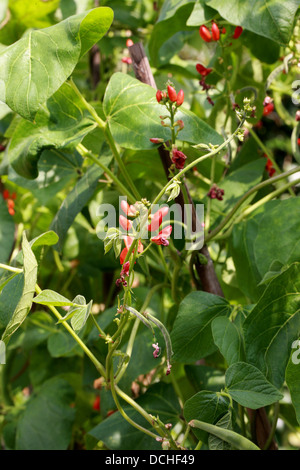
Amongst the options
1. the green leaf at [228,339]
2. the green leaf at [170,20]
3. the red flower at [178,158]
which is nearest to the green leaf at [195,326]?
the green leaf at [228,339]

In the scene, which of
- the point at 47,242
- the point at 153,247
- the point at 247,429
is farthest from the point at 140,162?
the point at 247,429

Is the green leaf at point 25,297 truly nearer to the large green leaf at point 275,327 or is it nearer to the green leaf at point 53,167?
the large green leaf at point 275,327

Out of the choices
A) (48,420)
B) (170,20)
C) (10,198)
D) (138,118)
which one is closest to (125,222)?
(138,118)

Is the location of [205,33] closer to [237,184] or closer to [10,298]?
[237,184]

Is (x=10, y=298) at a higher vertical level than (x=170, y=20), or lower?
lower


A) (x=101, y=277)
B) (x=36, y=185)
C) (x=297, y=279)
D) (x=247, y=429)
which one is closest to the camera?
(x=297, y=279)

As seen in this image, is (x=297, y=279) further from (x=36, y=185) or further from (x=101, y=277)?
(x=101, y=277)

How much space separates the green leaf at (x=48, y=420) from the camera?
2.76 feet

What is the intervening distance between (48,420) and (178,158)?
1.71ft

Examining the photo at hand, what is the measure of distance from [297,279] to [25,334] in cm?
54

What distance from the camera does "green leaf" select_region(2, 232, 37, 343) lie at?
0.47 m

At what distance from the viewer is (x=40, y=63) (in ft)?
1.75

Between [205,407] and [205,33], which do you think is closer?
[205,407]

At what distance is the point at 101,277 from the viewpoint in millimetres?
1078
